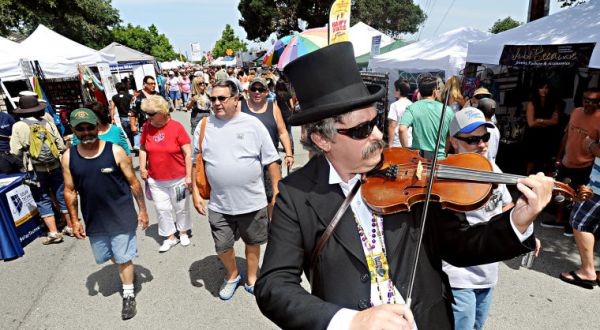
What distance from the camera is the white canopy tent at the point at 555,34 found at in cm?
451

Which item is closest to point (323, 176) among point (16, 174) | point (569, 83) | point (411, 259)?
point (411, 259)

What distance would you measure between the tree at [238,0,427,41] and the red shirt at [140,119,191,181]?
3543cm

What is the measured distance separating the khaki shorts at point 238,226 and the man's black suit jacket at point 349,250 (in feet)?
6.38

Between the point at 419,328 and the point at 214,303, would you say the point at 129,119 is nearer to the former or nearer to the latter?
the point at 214,303

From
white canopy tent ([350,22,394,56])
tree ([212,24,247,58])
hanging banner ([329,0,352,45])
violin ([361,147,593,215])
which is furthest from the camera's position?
tree ([212,24,247,58])

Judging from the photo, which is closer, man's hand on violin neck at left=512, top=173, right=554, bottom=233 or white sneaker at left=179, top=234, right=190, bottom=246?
man's hand on violin neck at left=512, top=173, right=554, bottom=233

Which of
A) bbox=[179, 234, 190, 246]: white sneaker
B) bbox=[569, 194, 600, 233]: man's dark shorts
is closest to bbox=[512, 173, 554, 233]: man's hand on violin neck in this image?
bbox=[569, 194, 600, 233]: man's dark shorts

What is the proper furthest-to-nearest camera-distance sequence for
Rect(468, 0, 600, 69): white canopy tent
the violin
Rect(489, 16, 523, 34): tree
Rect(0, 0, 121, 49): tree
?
Rect(489, 16, 523, 34): tree < Rect(0, 0, 121, 49): tree < Rect(468, 0, 600, 69): white canopy tent < the violin

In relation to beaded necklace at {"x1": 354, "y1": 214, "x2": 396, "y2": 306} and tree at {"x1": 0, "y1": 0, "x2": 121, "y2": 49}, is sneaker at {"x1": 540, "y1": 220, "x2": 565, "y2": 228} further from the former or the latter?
tree at {"x1": 0, "y1": 0, "x2": 121, "y2": 49}

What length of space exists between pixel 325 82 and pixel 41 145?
481cm

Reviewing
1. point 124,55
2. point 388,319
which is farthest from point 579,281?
point 124,55

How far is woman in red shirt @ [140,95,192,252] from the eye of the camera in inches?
154

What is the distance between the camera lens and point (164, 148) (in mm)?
4027

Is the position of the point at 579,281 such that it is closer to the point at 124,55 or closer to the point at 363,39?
the point at 363,39
